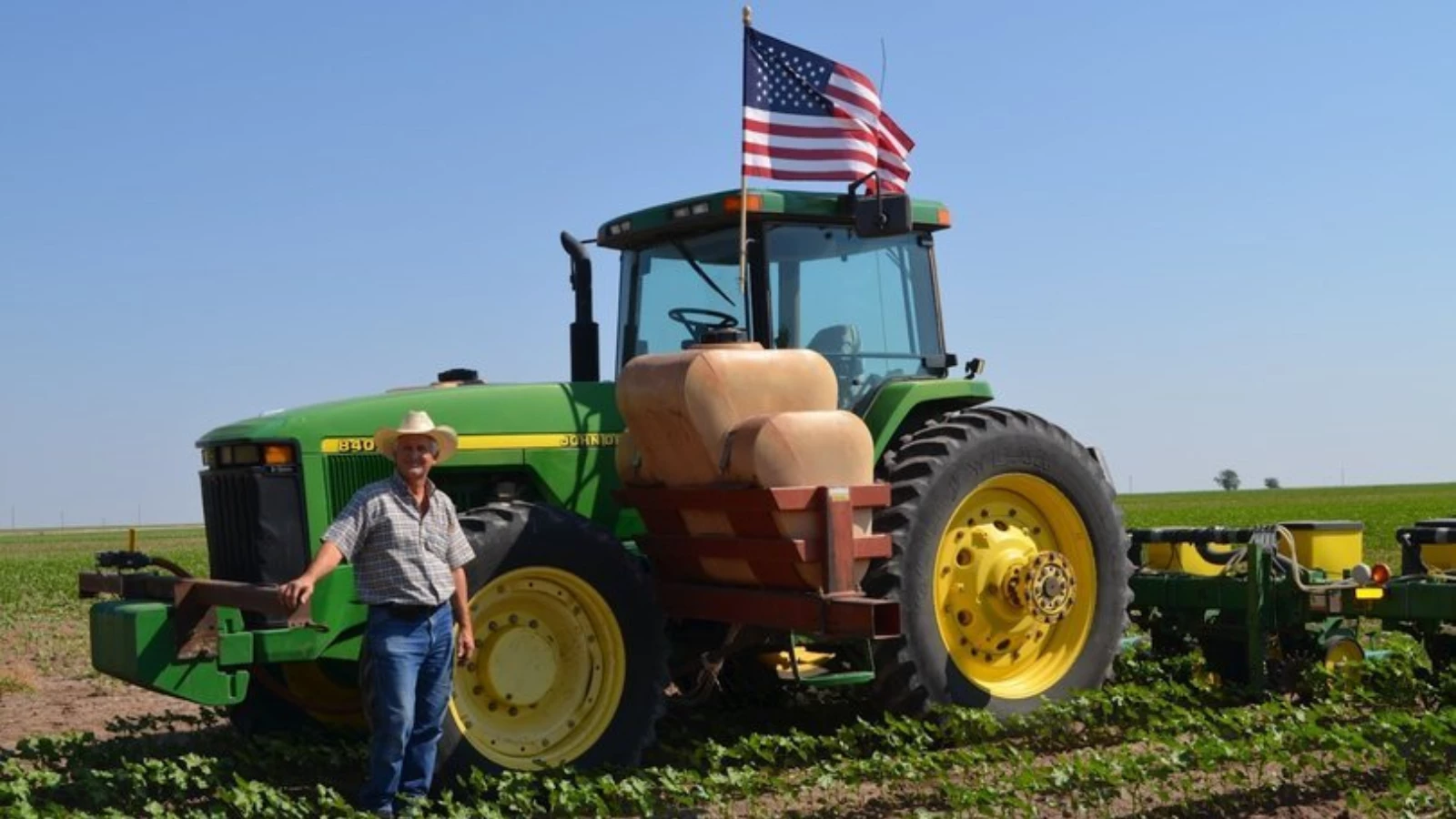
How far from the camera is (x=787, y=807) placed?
6.01m

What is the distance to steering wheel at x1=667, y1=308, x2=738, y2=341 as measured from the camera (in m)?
7.50

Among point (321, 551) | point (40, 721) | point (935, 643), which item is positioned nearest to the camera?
point (321, 551)

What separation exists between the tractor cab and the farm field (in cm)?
182

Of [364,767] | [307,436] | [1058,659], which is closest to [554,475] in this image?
[307,436]

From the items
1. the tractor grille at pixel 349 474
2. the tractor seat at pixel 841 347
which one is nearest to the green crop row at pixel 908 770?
the tractor grille at pixel 349 474

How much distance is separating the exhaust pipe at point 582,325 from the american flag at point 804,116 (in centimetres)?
109

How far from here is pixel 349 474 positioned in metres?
6.71

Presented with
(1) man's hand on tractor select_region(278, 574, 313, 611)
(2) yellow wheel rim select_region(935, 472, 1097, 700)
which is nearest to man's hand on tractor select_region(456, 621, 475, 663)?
(1) man's hand on tractor select_region(278, 574, 313, 611)

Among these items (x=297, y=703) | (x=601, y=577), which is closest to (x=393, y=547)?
(x=601, y=577)

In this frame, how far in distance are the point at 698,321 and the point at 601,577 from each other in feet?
5.56

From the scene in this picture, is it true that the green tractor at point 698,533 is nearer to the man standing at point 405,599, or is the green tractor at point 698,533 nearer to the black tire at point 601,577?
the black tire at point 601,577

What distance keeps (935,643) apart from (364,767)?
268 centimetres

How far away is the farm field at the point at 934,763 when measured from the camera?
5852mm

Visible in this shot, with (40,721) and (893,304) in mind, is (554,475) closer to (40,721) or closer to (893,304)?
(893,304)
